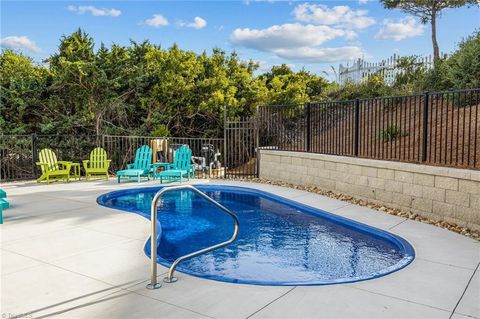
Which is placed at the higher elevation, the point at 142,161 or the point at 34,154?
the point at 34,154

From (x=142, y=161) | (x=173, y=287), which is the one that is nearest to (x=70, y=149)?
(x=142, y=161)

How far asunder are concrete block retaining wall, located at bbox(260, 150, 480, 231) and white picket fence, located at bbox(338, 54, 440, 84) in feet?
22.0

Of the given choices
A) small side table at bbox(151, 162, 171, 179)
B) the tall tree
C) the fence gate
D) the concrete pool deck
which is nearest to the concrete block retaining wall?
the concrete pool deck

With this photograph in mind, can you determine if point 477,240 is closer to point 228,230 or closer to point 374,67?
point 228,230

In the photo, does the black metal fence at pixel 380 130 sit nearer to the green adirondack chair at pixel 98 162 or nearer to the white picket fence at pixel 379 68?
the white picket fence at pixel 379 68

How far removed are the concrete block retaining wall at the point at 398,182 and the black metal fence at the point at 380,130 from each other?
1.13ft

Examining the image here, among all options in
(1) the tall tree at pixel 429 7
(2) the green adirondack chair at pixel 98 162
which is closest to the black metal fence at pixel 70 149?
(2) the green adirondack chair at pixel 98 162

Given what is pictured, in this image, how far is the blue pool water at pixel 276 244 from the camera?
4.50 meters

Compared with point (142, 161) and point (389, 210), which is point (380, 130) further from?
point (142, 161)

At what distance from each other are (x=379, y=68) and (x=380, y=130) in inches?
269

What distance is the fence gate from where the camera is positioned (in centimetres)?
1163

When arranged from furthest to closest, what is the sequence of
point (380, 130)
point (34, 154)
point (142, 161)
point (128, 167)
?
Result: 1. point (142, 161)
2. point (128, 167)
3. point (34, 154)
4. point (380, 130)

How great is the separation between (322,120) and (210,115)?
242 inches

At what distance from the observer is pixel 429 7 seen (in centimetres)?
1456
